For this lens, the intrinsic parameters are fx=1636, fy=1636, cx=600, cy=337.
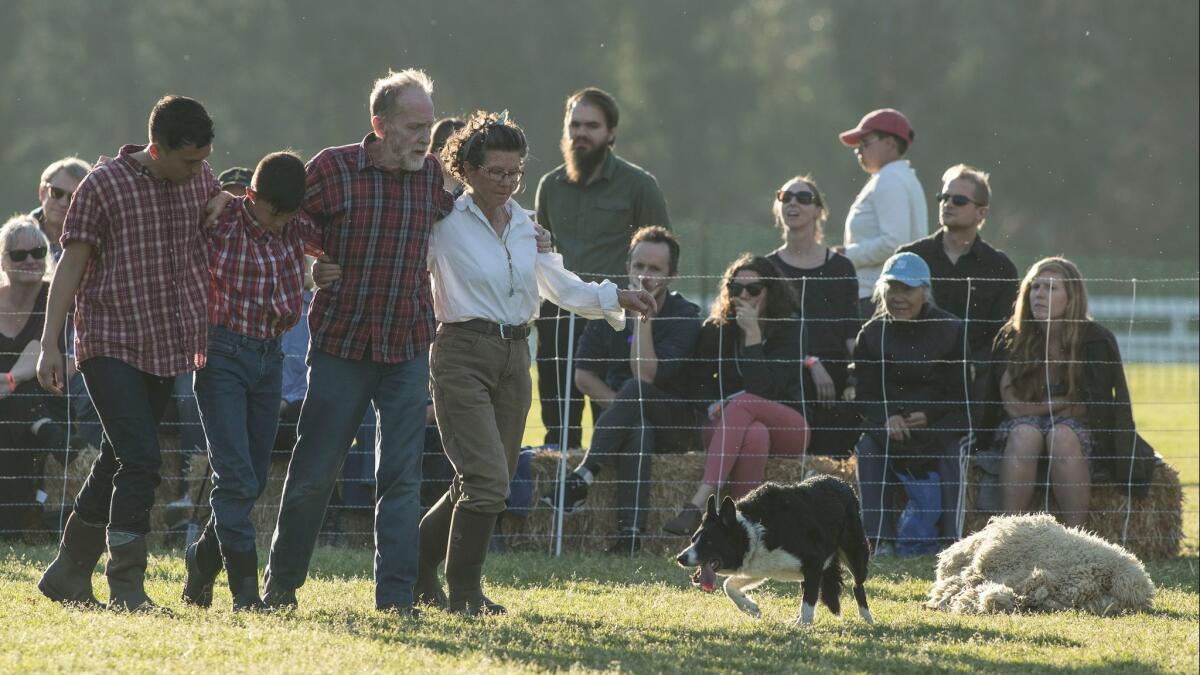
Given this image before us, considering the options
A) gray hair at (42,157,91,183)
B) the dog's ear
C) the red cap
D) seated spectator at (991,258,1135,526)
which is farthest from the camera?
the red cap

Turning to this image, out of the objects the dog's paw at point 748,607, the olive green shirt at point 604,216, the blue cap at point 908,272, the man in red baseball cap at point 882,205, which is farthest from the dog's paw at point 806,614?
the man in red baseball cap at point 882,205

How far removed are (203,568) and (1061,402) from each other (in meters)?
5.02

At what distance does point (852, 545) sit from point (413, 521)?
1855mm

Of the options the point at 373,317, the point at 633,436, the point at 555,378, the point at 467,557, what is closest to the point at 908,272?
the point at 633,436

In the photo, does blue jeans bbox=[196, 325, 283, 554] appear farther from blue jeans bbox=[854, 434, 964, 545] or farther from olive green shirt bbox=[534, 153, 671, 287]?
olive green shirt bbox=[534, 153, 671, 287]

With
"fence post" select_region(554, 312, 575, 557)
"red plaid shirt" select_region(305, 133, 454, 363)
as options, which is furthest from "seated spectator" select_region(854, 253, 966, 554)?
"red plaid shirt" select_region(305, 133, 454, 363)

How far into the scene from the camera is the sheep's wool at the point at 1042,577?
721cm

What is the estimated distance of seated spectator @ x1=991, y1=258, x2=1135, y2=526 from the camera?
30.3ft

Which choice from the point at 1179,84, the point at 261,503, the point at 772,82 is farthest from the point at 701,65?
the point at 261,503

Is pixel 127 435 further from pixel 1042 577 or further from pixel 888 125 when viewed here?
pixel 888 125

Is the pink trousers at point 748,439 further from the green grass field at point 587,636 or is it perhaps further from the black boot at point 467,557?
the black boot at point 467,557

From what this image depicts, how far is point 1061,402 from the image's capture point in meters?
9.30

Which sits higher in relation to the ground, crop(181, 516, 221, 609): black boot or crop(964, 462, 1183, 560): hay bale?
crop(964, 462, 1183, 560): hay bale

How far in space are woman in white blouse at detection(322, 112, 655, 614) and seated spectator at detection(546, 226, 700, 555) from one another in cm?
280
